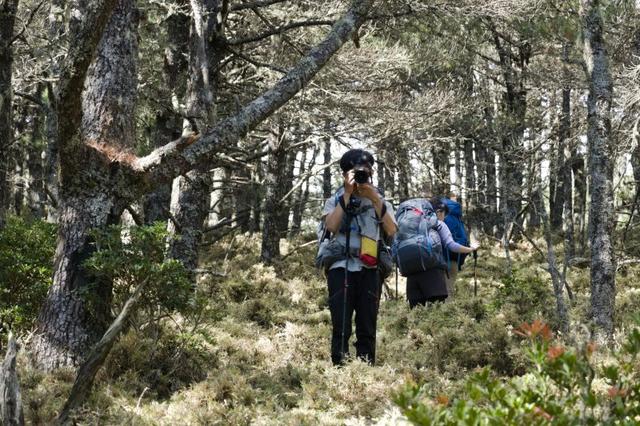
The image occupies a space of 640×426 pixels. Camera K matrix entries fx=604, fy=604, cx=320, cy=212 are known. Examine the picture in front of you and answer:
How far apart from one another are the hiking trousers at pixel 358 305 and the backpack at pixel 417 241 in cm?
199

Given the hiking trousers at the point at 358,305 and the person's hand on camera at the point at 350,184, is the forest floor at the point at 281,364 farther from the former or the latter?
the person's hand on camera at the point at 350,184

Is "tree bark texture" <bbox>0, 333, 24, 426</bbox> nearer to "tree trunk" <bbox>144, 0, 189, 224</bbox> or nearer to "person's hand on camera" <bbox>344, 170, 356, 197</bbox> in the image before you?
"person's hand on camera" <bbox>344, 170, 356, 197</bbox>

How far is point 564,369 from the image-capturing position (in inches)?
84.0

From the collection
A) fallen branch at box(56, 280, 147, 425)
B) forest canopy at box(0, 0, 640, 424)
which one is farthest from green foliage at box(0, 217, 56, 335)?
fallen branch at box(56, 280, 147, 425)

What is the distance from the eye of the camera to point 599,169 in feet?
20.6

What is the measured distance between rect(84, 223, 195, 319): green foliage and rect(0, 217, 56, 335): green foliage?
3.33ft

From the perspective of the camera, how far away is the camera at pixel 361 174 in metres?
5.01

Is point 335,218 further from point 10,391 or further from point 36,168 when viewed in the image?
point 36,168

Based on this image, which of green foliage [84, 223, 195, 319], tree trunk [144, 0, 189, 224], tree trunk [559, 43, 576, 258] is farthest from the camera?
tree trunk [559, 43, 576, 258]

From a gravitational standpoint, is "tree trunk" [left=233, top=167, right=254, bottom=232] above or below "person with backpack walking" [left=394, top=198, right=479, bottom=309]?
above

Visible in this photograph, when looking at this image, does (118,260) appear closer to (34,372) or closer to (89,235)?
(89,235)

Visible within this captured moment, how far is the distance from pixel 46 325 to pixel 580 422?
174 inches

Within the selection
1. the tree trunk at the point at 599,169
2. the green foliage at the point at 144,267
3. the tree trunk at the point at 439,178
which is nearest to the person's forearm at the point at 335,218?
the green foliage at the point at 144,267

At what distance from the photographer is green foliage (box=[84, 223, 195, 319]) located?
4.74 m
